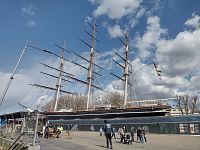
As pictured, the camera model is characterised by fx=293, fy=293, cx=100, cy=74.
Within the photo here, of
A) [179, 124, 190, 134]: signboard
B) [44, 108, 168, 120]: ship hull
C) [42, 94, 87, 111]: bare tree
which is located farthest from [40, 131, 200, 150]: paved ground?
[42, 94, 87, 111]: bare tree

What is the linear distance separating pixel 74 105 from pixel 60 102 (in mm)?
6533

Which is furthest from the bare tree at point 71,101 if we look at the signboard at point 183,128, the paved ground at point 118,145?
the paved ground at point 118,145

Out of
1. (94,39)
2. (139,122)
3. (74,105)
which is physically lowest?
(139,122)

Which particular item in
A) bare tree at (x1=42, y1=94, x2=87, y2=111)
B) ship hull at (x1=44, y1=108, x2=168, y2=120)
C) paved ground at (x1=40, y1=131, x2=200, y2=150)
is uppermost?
bare tree at (x1=42, y1=94, x2=87, y2=111)

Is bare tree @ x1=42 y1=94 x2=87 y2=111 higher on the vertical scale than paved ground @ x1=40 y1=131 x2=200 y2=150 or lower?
higher

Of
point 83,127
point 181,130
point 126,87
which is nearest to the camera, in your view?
point 181,130

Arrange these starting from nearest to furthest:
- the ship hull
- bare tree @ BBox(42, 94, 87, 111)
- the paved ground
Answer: the paved ground < the ship hull < bare tree @ BBox(42, 94, 87, 111)

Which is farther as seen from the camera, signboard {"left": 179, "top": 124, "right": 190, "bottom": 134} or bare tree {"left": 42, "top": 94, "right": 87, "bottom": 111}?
bare tree {"left": 42, "top": 94, "right": 87, "bottom": 111}

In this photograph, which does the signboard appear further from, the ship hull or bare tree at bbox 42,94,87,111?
bare tree at bbox 42,94,87,111

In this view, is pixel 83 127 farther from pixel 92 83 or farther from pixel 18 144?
pixel 18 144

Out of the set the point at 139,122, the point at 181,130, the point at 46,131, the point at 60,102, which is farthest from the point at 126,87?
the point at 60,102

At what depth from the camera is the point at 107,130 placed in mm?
20953

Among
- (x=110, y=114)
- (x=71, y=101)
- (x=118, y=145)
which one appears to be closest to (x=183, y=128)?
(x=118, y=145)

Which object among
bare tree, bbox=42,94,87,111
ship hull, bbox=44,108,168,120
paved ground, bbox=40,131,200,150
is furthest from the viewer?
bare tree, bbox=42,94,87,111
